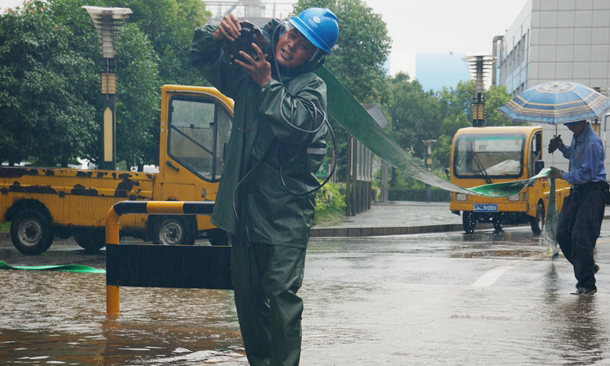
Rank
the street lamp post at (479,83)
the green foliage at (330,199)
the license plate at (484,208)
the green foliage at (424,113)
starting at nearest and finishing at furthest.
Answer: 1. the license plate at (484,208)
2. the green foliage at (330,199)
3. the street lamp post at (479,83)
4. the green foliage at (424,113)

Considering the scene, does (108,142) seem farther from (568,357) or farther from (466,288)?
(568,357)

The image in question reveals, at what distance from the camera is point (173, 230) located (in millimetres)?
13008

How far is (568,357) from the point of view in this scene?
4852 millimetres

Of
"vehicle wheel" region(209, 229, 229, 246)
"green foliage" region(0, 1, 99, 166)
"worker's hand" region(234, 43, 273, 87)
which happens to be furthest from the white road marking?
"green foliage" region(0, 1, 99, 166)

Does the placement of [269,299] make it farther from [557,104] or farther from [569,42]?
[569,42]

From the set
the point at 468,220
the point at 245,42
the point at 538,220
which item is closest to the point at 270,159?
the point at 245,42

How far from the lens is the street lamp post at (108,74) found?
16266mm

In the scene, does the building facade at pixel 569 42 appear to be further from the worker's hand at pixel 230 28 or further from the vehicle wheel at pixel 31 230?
the worker's hand at pixel 230 28

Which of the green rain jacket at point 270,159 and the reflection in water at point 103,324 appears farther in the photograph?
the reflection in water at point 103,324

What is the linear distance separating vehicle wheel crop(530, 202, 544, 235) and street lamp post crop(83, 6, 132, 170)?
9.27m

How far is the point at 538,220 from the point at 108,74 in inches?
393

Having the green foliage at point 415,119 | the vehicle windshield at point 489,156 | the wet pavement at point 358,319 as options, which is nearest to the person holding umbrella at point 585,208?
the wet pavement at point 358,319

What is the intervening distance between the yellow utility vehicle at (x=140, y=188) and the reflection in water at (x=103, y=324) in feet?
13.2

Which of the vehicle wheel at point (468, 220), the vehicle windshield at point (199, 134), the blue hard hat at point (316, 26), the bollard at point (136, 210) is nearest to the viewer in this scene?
the blue hard hat at point (316, 26)
